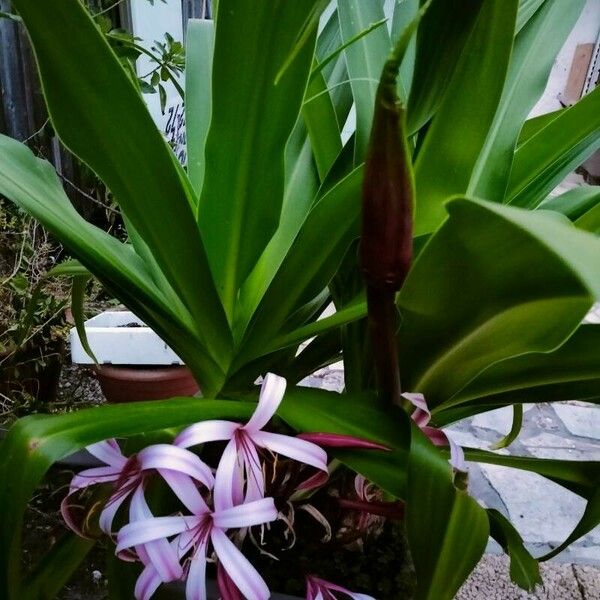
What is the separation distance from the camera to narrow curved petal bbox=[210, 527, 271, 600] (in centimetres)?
29

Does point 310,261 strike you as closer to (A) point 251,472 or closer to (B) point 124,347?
(A) point 251,472

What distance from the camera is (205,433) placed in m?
0.31

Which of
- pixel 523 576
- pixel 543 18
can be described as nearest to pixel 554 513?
pixel 523 576

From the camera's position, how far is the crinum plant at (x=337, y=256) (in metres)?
0.26

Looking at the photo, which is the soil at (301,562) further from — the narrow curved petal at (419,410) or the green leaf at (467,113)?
the green leaf at (467,113)

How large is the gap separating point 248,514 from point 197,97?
379 mm

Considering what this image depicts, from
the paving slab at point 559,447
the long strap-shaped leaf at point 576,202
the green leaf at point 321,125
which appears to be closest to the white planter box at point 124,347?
the green leaf at point 321,125

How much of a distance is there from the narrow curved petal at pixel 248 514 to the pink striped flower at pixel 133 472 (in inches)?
0.7

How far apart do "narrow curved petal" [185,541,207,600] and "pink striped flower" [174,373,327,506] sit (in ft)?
0.10

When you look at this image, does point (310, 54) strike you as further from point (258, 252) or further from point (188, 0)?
point (188, 0)

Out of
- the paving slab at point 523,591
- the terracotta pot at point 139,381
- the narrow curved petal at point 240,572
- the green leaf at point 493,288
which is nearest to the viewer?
the green leaf at point 493,288

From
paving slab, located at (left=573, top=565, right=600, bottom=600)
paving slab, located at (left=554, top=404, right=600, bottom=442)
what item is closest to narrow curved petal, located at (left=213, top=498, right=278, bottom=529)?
paving slab, located at (left=573, top=565, right=600, bottom=600)

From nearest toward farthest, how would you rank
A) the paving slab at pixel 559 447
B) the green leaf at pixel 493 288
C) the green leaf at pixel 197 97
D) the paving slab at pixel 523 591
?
the green leaf at pixel 493 288 < the green leaf at pixel 197 97 < the paving slab at pixel 523 591 < the paving slab at pixel 559 447

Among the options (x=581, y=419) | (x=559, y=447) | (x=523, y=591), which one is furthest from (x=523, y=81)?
(x=581, y=419)
